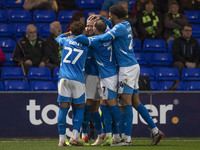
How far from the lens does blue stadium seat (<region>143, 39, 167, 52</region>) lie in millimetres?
12680

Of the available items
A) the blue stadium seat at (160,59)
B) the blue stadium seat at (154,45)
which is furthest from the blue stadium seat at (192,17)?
the blue stadium seat at (160,59)

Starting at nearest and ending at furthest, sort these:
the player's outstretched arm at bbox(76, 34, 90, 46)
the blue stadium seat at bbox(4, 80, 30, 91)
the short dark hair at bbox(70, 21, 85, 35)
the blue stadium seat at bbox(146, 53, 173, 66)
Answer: the player's outstretched arm at bbox(76, 34, 90, 46) → the short dark hair at bbox(70, 21, 85, 35) → the blue stadium seat at bbox(4, 80, 30, 91) → the blue stadium seat at bbox(146, 53, 173, 66)

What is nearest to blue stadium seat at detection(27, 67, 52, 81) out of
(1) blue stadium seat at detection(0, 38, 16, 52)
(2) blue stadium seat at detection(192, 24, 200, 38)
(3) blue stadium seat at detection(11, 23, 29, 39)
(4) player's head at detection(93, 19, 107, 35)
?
(1) blue stadium seat at detection(0, 38, 16, 52)

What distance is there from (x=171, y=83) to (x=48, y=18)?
3668mm

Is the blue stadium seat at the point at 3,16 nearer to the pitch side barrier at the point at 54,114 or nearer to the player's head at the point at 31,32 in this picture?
the player's head at the point at 31,32

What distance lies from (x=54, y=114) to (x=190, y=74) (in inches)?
142

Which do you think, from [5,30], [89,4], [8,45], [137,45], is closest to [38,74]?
[8,45]

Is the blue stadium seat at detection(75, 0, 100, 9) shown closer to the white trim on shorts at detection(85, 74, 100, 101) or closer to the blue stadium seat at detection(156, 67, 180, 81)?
the blue stadium seat at detection(156, 67, 180, 81)

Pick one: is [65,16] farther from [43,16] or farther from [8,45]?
[8,45]

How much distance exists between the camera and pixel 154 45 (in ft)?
41.7

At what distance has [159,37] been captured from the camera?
13195 mm

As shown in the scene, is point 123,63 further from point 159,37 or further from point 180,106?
point 159,37

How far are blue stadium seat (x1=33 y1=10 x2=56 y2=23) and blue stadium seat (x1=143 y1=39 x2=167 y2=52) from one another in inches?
98.0

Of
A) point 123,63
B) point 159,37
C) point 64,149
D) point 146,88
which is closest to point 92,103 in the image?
point 123,63
